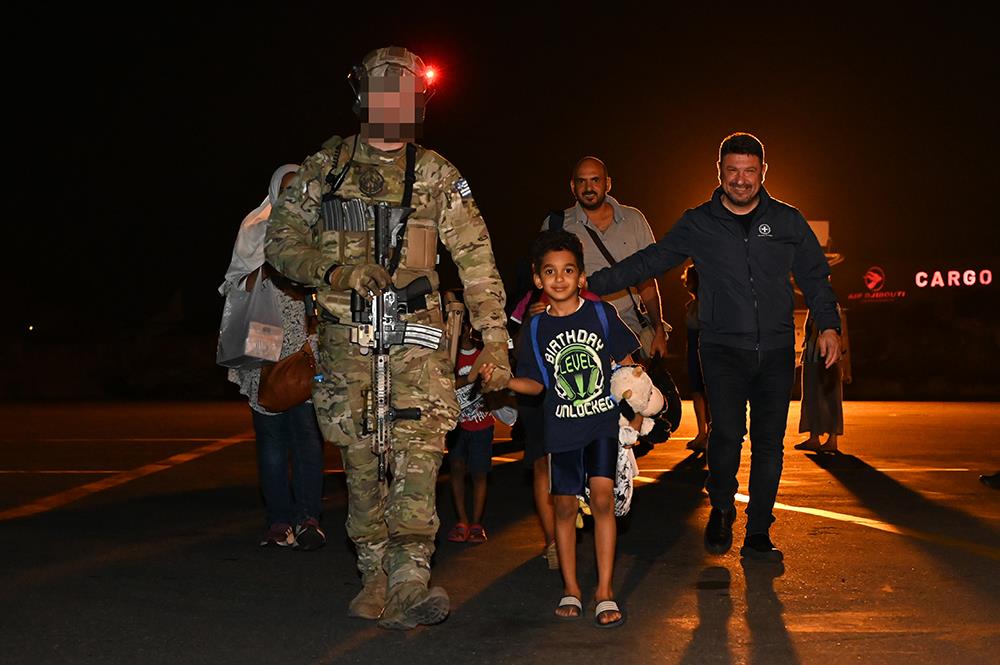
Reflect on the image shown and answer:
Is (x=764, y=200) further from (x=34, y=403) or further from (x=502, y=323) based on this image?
(x=34, y=403)

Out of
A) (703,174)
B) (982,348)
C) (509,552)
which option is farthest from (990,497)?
A: (703,174)

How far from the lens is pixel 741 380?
25.5 ft

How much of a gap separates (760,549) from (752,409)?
810mm

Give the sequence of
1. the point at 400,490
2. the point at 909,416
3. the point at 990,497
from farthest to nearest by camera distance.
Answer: the point at 909,416, the point at 990,497, the point at 400,490

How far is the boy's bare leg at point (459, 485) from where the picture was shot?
840cm

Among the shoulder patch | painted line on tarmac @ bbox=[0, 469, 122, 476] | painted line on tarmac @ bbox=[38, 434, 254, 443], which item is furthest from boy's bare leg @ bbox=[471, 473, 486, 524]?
painted line on tarmac @ bbox=[38, 434, 254, 443]

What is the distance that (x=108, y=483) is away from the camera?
36.4 feet

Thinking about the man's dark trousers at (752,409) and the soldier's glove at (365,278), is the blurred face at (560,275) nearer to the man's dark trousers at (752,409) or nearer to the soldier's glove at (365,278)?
the soldier's glove at (365,278)

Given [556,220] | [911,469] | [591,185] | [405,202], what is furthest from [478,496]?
[911,469]

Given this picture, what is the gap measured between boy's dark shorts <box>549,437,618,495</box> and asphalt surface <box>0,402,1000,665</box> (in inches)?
20.0

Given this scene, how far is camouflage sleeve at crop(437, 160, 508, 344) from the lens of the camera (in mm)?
6086

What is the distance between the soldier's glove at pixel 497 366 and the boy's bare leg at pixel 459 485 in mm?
2545

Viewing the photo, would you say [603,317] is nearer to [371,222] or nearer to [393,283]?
[393,283]

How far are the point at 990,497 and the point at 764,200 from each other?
325 centimetres
